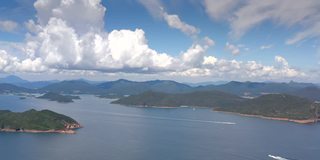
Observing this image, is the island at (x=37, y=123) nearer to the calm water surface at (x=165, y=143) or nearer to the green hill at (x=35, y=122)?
the green hill at (x=35, y=122)

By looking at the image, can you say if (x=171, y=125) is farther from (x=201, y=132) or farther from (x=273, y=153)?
(x=273, y=153)

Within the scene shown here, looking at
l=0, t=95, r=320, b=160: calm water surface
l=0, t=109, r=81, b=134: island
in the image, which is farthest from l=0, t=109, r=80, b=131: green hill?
l=0, t=95, r=320, b=160: calm water surface

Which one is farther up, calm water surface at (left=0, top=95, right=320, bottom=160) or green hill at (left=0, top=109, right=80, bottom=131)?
green hill at (left=0, top=109, right=80, bottom=131)

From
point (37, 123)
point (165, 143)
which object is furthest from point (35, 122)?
point (165, 143)

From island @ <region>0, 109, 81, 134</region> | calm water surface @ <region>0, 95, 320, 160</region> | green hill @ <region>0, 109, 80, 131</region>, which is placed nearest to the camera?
calm water surface @ <region>0, 95, 320, 160</region>

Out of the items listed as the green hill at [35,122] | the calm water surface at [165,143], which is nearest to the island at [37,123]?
the green hill at [35,122]

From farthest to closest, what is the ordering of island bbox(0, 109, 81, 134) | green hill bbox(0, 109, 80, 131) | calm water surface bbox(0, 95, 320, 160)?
green hill bbox(0, 109, 80, 131)
island bbox(0, 109, 81, 134)
calm water surface bbox(0, 95, 320, 160)

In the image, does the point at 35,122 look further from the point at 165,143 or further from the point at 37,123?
the point at 165,143

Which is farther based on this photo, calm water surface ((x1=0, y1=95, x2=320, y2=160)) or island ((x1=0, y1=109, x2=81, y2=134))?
island ((x1=0, y1=109, x2=81, y2=134))

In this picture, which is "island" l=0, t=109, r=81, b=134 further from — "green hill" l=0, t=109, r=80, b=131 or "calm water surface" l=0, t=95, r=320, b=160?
"calm water surface" l=0, t=95, r=320, b=160
